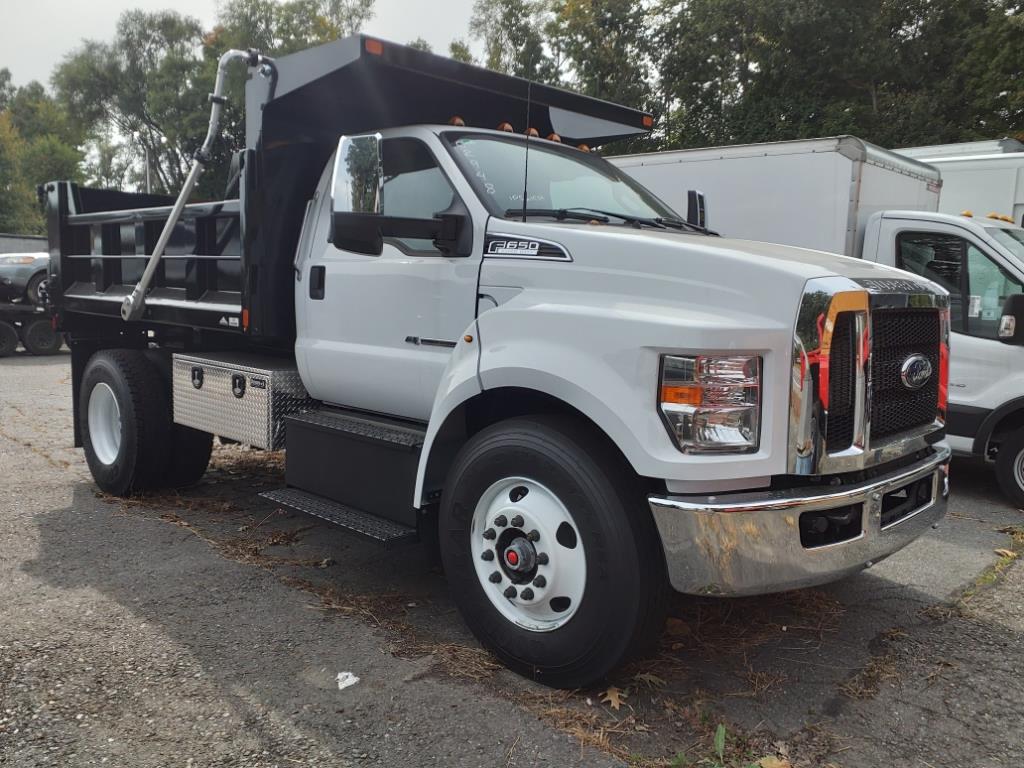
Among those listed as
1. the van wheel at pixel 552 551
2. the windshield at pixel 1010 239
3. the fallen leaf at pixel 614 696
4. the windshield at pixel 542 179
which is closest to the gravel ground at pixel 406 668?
the fallen leaf at pixel 614 696

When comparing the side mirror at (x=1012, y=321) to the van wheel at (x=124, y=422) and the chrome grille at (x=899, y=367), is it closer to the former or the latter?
the chrome grille at (x=899, y=367)

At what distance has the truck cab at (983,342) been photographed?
6398 millimetres

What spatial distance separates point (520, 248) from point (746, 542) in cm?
153

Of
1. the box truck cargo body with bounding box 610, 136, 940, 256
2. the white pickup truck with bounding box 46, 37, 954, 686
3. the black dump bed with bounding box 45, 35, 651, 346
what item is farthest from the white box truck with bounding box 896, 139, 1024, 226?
the white pickup truck with bounding box 46, 37, 954, 686

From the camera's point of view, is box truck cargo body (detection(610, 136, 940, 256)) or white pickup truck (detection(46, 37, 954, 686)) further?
box truck cargo body (detection(610, 136, 940, 256))

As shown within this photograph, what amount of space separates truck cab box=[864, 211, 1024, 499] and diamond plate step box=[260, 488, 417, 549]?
484 centimetres

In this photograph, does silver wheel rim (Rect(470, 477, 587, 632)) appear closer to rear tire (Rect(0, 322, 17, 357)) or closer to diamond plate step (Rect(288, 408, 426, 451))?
diamond plate step (Rect(288, 408, 426, 451))

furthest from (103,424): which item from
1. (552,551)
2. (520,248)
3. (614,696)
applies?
(614,696)

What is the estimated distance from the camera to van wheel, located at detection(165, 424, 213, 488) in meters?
5.95

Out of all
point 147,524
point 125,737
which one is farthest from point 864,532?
point 147,524

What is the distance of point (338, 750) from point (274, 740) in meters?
0.24

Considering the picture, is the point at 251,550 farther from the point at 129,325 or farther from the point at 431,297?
the point at 129,325

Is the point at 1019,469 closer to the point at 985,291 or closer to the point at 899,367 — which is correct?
the point at 985,291

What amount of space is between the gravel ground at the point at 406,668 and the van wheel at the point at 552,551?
8.2 inches
